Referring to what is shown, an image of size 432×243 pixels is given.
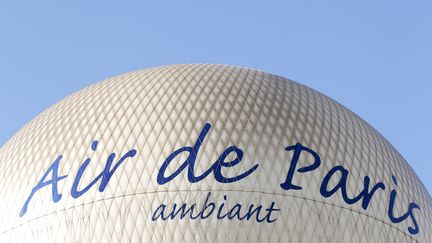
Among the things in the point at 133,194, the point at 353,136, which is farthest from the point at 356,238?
the point at 133,194

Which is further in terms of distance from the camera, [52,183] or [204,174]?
[52,183]

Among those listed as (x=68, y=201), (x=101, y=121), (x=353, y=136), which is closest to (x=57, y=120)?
(x=101, y=121)

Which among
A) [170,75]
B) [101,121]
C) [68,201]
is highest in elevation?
[170,75]

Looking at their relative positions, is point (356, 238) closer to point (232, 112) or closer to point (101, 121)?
point (232, 112)

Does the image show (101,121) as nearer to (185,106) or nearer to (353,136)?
(185,106)

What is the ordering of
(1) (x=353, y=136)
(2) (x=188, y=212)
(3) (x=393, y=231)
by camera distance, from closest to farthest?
(2) (x=188, y=212)
(3) (x=393, y=231)
(1) (x=353, y=136)

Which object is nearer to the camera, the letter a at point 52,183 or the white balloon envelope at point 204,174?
the white balloon envelope at point 204,174

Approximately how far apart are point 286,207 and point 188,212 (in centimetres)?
288

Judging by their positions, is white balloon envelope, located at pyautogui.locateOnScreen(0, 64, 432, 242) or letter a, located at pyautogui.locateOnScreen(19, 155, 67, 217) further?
letter a, located at pyautogui.locateOnScreen(19, 155, 67, 217)

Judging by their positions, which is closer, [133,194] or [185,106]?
[133,194]

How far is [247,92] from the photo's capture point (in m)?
35.1

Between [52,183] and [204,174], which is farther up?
[204,174]

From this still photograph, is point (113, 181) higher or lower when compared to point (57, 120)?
lower

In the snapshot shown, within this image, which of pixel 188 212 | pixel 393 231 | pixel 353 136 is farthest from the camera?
pixel 353 136
